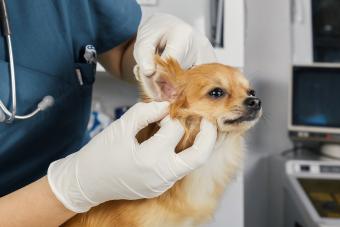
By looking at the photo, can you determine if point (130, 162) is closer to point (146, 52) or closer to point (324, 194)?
point (146, 52)

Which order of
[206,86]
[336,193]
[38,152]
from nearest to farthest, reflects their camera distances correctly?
[206,86], [38,152], [336,193]

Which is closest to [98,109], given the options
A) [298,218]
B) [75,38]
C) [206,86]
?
[75,38]

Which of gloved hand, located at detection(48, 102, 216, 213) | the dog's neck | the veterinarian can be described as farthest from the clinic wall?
gloved hand, located at detection(48, 102, 216, 213)

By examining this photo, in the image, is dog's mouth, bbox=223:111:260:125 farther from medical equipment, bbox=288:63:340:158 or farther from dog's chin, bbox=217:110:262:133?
medical equipment, bbox=288:63:340:158

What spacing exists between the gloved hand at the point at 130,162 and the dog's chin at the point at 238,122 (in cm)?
2

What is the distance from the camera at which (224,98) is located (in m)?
0.59

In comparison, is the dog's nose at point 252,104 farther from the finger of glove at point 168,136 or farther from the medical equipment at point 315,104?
the medical equipment at point 315,104

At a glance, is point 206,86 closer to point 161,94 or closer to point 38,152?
point 161,94

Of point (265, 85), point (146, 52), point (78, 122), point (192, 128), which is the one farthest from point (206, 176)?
point (265, 85)

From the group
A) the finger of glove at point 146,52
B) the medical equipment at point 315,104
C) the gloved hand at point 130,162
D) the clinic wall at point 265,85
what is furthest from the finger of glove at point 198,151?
the clinic wall at point 265,85

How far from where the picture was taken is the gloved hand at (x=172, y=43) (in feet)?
2.34

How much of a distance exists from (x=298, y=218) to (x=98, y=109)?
2.67 feet

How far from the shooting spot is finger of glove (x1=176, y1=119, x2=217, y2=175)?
21.9 inches

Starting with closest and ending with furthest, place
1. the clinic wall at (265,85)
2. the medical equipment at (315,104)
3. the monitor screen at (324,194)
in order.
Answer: the monitor screen at (324,194), the medical equipment at (315,104), the clinic wall at (265,85)
